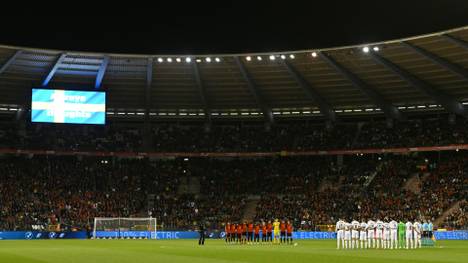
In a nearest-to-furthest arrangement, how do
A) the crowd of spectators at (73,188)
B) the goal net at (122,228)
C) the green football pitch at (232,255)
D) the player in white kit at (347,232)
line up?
1. the green football pitch at (232,255)
2. the player in white kit at (347,232)
3. the goal net at (122,228)
4. the crowd of spectators at (73,188)

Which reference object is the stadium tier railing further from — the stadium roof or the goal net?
the goal net

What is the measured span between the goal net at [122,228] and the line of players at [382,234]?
2973 cm

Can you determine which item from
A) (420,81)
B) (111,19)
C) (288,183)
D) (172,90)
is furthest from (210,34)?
(288,183)

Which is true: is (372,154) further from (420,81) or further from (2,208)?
(2,208)

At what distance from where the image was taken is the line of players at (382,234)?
127ft

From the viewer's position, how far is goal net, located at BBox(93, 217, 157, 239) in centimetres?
6656

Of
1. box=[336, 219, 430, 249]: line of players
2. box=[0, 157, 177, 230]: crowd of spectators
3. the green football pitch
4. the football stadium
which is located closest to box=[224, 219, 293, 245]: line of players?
the football stadium

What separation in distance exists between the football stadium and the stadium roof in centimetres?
20

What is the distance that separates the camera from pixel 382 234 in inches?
1540

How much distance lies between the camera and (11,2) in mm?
57406

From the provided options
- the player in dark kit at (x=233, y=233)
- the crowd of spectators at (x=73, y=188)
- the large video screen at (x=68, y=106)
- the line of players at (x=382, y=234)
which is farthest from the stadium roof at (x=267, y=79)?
the line of players at (x=382, y=234)

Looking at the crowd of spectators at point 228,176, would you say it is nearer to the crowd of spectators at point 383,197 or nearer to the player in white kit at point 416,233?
the crowd of spectators at point 383,197

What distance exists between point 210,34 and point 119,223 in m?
20.3

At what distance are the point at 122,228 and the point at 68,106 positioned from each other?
12343 millimetres
